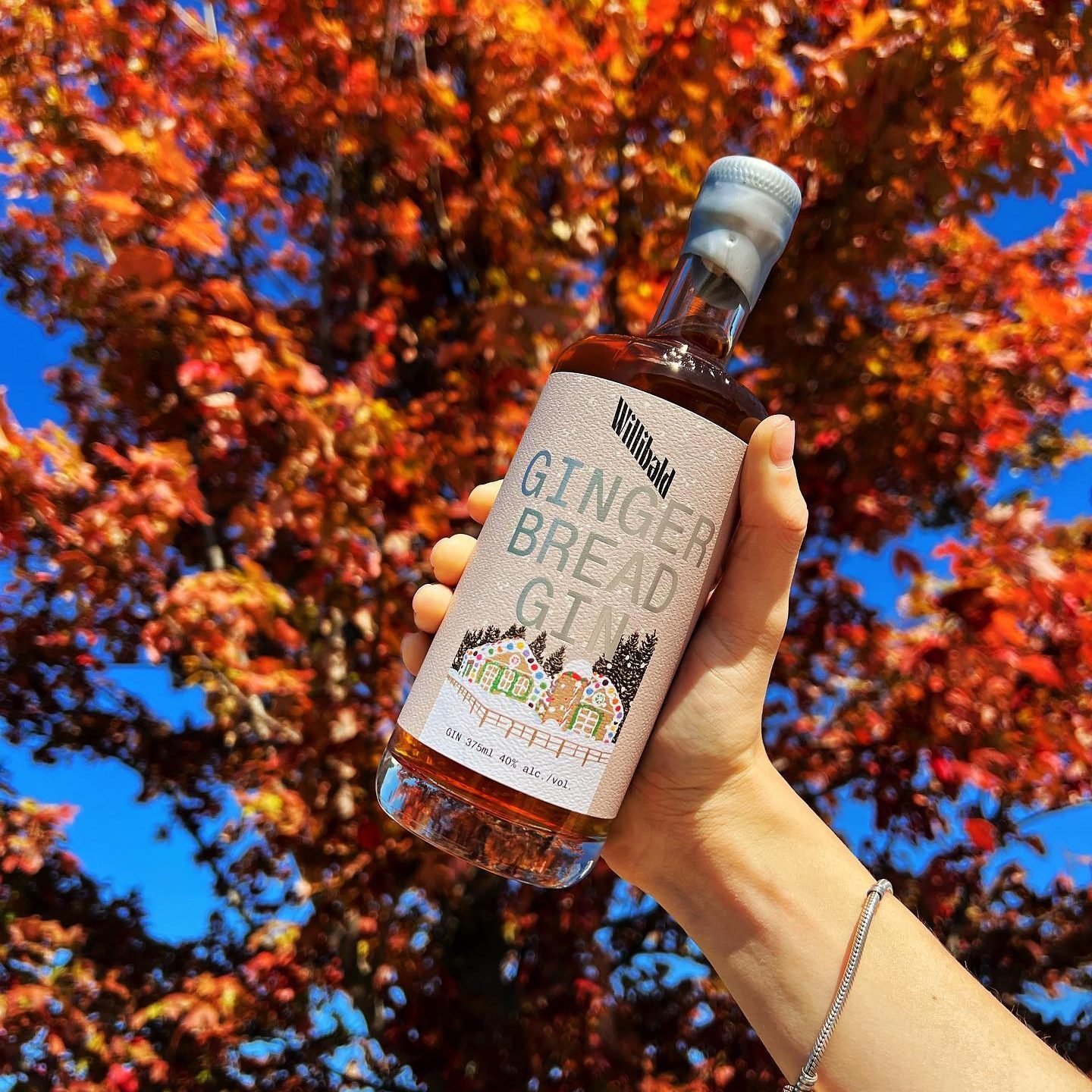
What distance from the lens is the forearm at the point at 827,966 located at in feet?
5.40

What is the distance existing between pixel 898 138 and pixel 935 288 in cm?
143

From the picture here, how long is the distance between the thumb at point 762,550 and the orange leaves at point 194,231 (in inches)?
80.0

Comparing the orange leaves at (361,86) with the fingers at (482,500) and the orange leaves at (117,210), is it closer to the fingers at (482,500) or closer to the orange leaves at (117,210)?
the orange leaves at (117,210)

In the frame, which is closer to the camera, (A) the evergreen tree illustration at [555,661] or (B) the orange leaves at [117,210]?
(A) the evergreen tree illustration at [555,661]

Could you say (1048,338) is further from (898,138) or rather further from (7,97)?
(7,97)

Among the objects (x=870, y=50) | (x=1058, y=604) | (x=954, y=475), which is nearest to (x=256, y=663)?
(x=1058, y=604)

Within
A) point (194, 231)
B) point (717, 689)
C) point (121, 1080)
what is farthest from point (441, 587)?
point (121, 1080)

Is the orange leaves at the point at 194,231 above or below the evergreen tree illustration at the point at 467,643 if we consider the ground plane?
above

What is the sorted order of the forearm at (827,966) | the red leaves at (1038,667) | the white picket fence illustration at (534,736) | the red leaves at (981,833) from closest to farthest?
the white picket fence illustration at (534,736)
the forearm at (827,966)
the red leaves at (1038,667)
the red leaves at (981,833)

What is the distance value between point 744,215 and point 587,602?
0.74 m

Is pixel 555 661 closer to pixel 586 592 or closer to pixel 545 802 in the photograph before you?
pixel 586 592

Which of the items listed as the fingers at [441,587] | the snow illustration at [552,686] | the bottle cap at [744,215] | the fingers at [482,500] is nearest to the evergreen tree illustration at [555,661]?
the snow illustration at [552,686]

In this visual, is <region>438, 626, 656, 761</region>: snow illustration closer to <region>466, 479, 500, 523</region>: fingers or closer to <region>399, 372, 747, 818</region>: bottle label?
<region>399, 372, 747, 818</region>: bottle label

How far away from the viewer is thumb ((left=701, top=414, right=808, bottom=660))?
5.35 ft
